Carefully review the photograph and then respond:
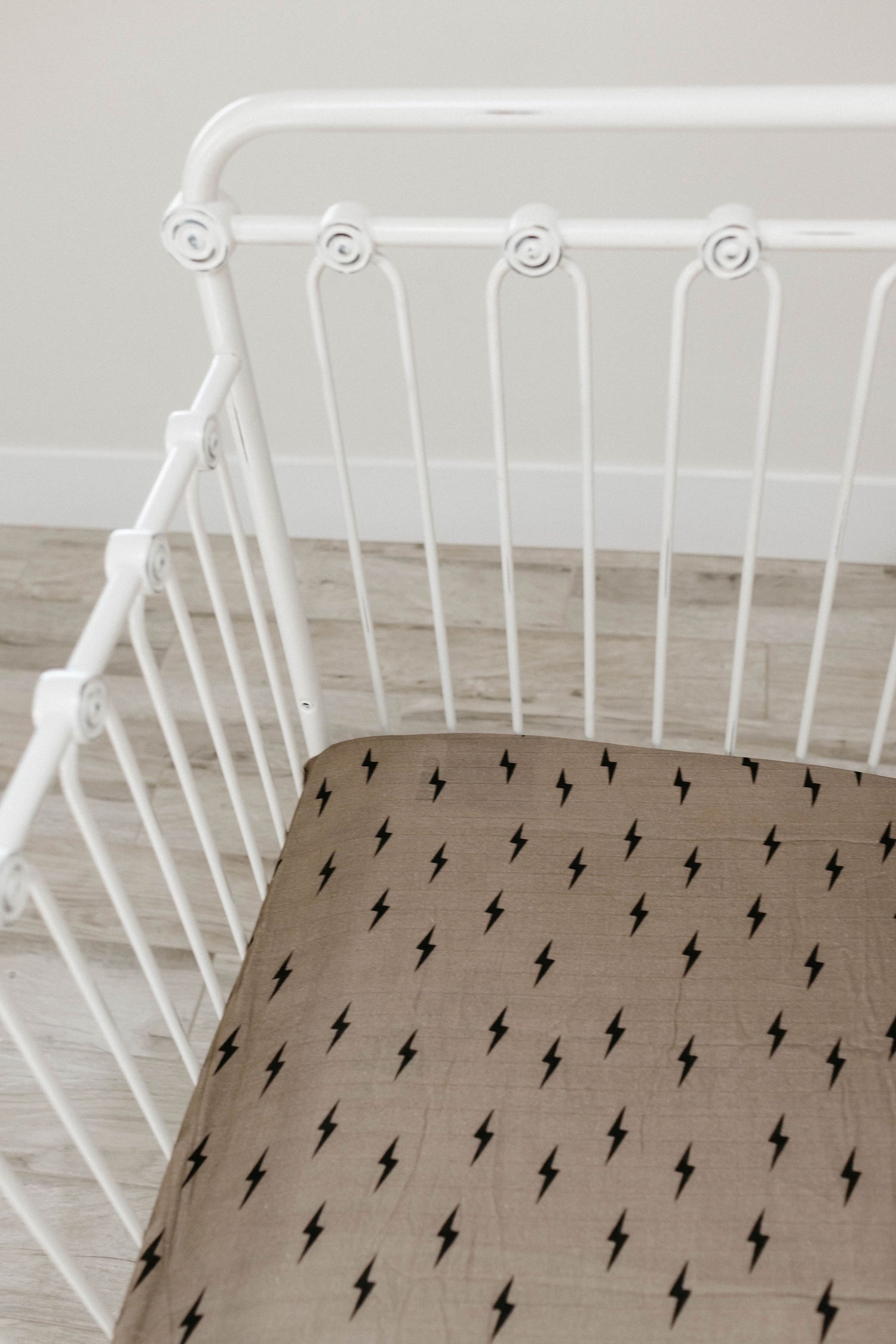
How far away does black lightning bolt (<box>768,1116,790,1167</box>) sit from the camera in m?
0.82

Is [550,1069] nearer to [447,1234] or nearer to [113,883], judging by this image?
[447,1234]

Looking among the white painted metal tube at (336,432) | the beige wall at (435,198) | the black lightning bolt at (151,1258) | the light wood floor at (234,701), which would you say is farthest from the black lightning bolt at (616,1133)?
the beige wall at (435,198)

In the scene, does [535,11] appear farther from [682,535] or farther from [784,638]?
[784,638]

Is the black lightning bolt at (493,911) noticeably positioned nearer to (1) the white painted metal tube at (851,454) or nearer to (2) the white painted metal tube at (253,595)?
(2) the white painted metal tube at (253,595)

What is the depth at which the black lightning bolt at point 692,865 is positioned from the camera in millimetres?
977

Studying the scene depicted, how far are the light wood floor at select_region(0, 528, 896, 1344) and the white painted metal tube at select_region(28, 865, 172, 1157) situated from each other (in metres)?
0.43

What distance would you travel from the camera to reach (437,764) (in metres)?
1.06

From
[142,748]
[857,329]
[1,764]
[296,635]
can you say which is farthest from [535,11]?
[1,764]

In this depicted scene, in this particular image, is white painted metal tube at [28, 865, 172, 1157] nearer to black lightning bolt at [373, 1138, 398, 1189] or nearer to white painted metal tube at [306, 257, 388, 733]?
black lightning bolt at [373, 1138, 398, 1189]

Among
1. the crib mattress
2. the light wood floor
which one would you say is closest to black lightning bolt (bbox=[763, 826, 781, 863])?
the crib mattress

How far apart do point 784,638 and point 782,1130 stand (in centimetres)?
104

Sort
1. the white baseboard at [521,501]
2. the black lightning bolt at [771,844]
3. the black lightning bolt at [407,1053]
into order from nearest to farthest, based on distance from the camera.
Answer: the black lightning bolt at [407,1053], the black lightning bolt at [771,844], the white baseboard at [521,501]

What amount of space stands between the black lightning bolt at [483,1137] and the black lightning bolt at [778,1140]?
197 mm

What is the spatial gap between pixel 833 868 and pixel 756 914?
0.08 m
